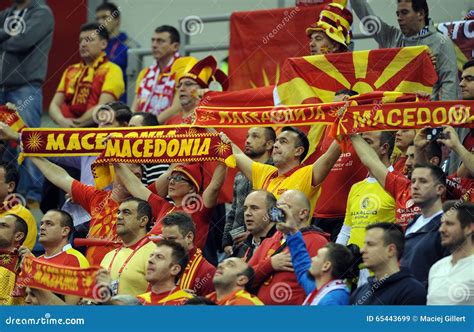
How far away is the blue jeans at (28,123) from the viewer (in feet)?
44.2

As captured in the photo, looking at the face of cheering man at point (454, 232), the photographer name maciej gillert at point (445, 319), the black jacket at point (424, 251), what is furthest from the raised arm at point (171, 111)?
the photographer name maciej gillert at point (445, 319)

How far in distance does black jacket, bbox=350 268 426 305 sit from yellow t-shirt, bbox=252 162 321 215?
151cm

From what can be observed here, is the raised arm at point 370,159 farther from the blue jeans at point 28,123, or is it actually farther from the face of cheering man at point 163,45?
the blue jeans at point 28,123

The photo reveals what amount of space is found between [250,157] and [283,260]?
1904 millimetres

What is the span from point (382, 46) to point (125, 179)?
252 cm

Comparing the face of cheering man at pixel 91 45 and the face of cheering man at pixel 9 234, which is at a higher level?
the face of cheering man at pixel 91 45

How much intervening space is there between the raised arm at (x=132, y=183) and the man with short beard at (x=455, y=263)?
2940 mm

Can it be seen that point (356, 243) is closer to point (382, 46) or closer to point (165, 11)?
point (382, 46)

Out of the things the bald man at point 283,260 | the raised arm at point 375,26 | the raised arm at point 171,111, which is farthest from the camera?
the raised arm at point 171,111

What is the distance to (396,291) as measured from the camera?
8.67m

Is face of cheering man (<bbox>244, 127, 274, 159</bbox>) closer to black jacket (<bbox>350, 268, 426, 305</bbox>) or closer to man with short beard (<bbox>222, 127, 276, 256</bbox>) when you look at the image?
man with short beard (<bbox>222, 127, 276, 256</bbox>)

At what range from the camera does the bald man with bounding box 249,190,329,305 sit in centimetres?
942

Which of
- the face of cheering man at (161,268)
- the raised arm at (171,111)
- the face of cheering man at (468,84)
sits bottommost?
the face of cheering man at (161,268)

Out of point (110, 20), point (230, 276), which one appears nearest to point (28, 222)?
point (230, 276)
